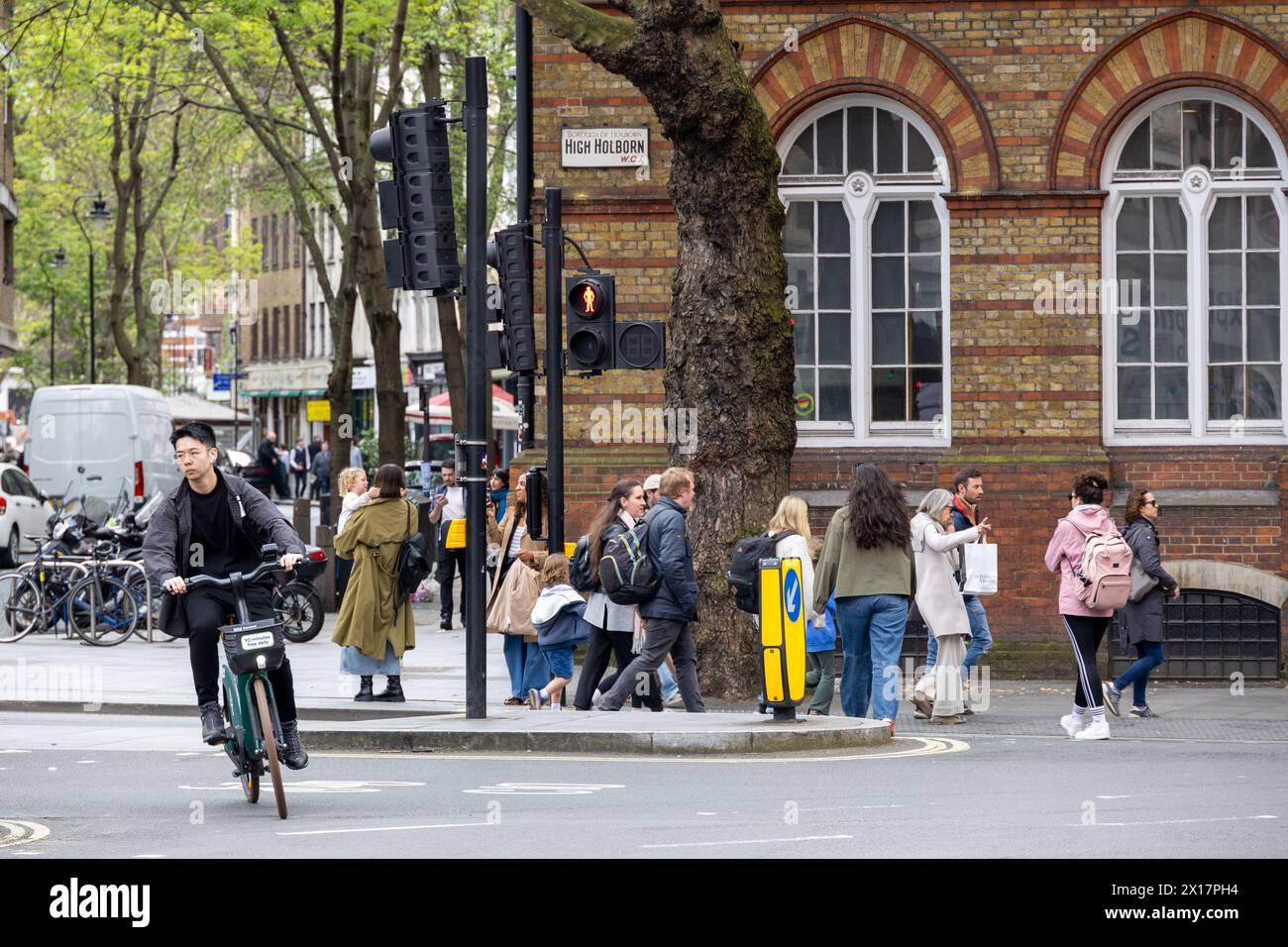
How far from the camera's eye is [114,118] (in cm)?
3697

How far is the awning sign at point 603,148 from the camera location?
1855 cm

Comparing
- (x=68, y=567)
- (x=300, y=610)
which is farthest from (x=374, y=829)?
(x=68, y=567)

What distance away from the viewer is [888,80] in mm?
18703

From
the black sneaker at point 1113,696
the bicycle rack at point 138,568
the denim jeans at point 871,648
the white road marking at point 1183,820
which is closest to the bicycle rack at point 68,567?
the bicycle rack at point 138,568

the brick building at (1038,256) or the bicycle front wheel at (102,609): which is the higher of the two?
the brick building at (1038,256)

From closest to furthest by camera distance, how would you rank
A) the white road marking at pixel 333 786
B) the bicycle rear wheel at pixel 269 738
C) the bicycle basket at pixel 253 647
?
the bicycle rear wheel at pixel 269 738, the bicycle basket at pixel 253 647, the white road marking at pixel 333 786

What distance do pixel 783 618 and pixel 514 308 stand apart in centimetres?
368

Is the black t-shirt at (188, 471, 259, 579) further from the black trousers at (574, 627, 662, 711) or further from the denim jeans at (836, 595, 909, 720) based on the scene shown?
the denim jeans at (836, 595, 909, 720)

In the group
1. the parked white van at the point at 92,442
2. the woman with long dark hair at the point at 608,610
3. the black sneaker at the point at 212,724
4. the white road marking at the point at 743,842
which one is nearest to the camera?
the white road marking at the point at 743,842

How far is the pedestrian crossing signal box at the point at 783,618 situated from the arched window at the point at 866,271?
239 inches

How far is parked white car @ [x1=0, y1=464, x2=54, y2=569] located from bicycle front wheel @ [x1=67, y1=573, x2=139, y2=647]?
1077 centimetres

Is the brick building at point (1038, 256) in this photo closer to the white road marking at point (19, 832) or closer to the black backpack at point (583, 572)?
the black backpack at point (583, 572)

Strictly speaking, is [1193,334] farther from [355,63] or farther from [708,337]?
[355,63]

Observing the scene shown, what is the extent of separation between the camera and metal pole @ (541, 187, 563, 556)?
1577 centimetres
